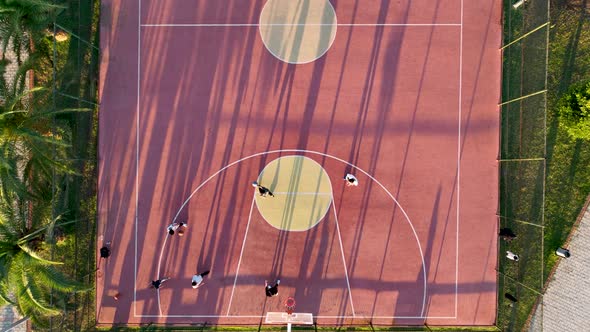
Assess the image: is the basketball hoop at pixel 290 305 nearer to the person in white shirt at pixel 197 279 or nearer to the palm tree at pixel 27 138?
the person in white shirt at pixel 197 279

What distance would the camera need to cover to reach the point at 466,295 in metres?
13.5

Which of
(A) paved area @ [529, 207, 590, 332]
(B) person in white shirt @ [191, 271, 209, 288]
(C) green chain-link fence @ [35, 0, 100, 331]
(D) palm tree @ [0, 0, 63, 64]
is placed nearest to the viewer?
(D) palm tree @ [0, 0, 63, 64]

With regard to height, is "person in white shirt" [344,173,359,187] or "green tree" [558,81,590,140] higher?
"green tree" [558,81,590,140]

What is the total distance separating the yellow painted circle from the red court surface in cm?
31

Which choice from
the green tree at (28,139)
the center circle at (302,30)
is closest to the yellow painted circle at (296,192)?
the center circle at (302,30)

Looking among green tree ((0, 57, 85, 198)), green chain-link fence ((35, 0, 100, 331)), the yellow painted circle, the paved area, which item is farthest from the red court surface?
the paved area

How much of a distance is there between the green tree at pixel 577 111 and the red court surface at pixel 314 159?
208cm

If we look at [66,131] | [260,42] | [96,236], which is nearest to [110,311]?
[96,236]

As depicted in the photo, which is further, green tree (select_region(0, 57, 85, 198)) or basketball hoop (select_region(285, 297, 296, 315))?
basketball hoop (select_region(285, 297, 296, 315))

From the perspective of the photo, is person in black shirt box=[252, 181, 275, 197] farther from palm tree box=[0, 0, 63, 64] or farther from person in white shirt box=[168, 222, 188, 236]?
palm tree box=[0, 0, 63, 64]

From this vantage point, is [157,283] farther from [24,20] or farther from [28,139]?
[24,20]

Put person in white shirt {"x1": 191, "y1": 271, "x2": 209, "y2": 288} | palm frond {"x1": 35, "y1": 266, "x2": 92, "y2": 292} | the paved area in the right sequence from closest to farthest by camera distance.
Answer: palm frond {"x1": 35, "y1": 266, "x2": 92, "y2": 292}
person in white shirt {"x1": 191, "y1": 271, "x2": 209, "y2": 288}
the paved area

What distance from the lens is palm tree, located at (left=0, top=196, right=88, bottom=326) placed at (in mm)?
10555

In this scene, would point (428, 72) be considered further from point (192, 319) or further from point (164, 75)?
point (192, 319)
